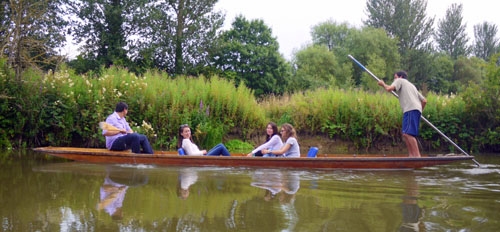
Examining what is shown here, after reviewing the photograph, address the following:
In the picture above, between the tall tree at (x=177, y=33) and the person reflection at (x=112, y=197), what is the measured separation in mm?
21801

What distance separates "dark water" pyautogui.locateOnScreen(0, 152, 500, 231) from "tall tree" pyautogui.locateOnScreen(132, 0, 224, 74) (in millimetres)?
20257

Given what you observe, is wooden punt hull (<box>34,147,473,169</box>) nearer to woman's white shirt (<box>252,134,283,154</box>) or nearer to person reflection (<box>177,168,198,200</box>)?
person reflection (<box>177,168,198,200</box>)

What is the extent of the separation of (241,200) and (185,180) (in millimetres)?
1815

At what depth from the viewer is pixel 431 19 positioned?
45.7 meters

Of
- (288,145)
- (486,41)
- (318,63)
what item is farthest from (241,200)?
(486,41)

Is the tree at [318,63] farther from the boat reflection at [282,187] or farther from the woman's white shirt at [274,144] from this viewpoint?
the boat reflection at [282,187]

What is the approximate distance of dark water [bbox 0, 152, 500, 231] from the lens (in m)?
4.34

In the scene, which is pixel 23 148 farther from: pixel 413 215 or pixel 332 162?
pixel 413 215

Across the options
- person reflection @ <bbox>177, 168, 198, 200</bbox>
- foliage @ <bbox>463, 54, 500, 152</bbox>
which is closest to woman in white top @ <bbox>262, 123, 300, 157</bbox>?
person reflection @ <bbox>177, 168, 198, 200</bbox>

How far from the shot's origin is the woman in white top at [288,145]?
898 cm

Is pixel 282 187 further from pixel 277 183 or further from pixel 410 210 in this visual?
pixel 410 210

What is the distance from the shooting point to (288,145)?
898cm

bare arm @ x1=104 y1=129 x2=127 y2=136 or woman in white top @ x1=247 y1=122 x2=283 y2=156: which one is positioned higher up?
bare arm @ x1=104 y1=129 x2=127 y2=136

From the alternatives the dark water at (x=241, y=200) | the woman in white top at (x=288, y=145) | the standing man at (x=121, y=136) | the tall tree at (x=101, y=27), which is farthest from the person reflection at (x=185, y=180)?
the tall tree at (x=101, y=27)
